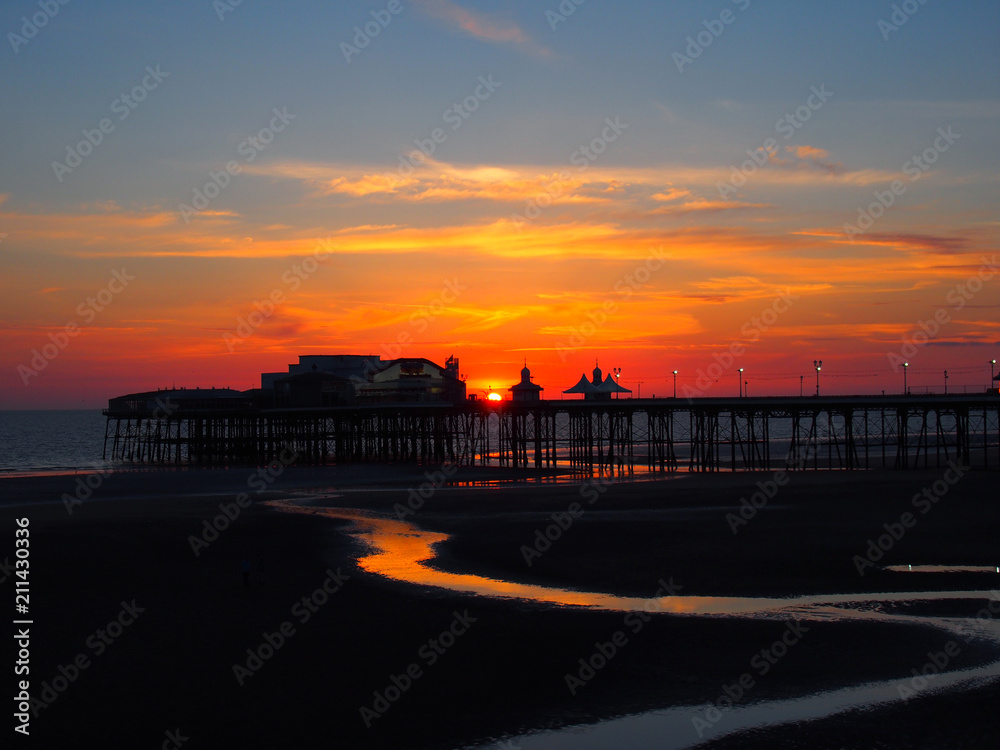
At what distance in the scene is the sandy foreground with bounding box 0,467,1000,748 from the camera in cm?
1295

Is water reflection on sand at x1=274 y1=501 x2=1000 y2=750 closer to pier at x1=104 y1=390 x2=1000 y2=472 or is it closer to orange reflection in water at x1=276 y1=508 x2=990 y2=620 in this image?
orange reflection in water at x1=276 y1=508 x2=990 y2=620

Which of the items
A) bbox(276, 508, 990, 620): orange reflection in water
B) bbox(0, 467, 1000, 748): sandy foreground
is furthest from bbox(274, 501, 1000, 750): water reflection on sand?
bbox(0, 467, 1000, 748): sandy foreground

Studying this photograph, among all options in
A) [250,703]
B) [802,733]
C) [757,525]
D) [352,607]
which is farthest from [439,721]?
[757,525]

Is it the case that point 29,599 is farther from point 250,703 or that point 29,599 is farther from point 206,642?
point 250,703

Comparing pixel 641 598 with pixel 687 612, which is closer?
pixel 687 612

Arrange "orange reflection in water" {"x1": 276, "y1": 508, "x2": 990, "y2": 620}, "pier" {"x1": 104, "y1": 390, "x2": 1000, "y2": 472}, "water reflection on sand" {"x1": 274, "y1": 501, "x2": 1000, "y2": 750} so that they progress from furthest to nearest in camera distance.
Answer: "pier" {"x1": 104, "y1": 390, "x2": 1000, "y2": 472} < "orange reflection in water" {"x1": 276, "y1": 508, "x2": 990, "y2": 620} < "water reflection on sand" {"x1": 274, "y1": 501, "x2": 1000, "y2": 750}

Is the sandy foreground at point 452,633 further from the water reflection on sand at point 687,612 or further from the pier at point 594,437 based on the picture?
the pier at point 594,437

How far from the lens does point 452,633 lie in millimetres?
17172

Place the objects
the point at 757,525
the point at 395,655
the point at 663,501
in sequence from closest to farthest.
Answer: the point at 395,655
the point at 757,525
the point at 663,501

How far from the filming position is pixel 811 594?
20516 millimetres

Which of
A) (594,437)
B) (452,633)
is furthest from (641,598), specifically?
(594,437)

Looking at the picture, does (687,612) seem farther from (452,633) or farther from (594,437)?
(594,437)

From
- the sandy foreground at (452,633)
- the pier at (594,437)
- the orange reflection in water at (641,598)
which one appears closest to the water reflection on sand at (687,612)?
the orange reflection in water at (641,598)

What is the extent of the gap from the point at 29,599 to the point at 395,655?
26.5 feet
